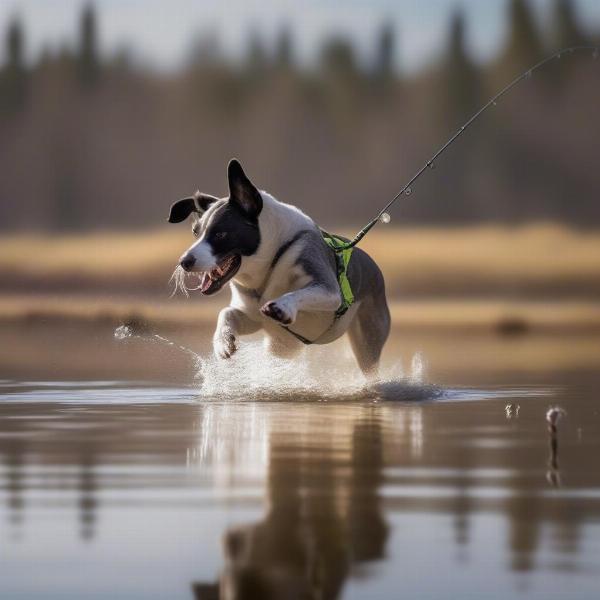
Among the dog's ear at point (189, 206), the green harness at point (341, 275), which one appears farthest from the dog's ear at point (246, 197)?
the green harness at point (341, 275)

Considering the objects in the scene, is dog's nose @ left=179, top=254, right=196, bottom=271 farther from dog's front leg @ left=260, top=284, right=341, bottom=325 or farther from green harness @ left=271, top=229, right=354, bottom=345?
green harness @ left=271, top=229, right=354, bottom=345

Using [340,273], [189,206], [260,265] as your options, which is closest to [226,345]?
[260,265]

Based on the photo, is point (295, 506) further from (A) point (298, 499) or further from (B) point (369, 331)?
(B) point (369, 331)

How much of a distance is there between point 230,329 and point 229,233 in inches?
24.2

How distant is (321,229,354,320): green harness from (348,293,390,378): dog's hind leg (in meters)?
0.58

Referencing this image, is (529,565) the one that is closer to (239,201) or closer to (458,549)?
(458,549)

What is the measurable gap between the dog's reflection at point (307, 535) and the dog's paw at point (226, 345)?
302 cm

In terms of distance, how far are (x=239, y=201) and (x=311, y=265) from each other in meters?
0.62

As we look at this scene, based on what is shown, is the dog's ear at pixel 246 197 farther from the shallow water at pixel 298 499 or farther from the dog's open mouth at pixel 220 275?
the shallow water at pixel 298 499

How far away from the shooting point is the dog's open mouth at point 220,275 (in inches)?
430

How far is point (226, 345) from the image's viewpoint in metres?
11.0

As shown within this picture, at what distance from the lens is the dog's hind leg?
12.6 meters

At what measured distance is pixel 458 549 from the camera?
211 inches

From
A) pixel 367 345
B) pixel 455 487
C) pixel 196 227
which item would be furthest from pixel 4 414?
pixel 455 487
